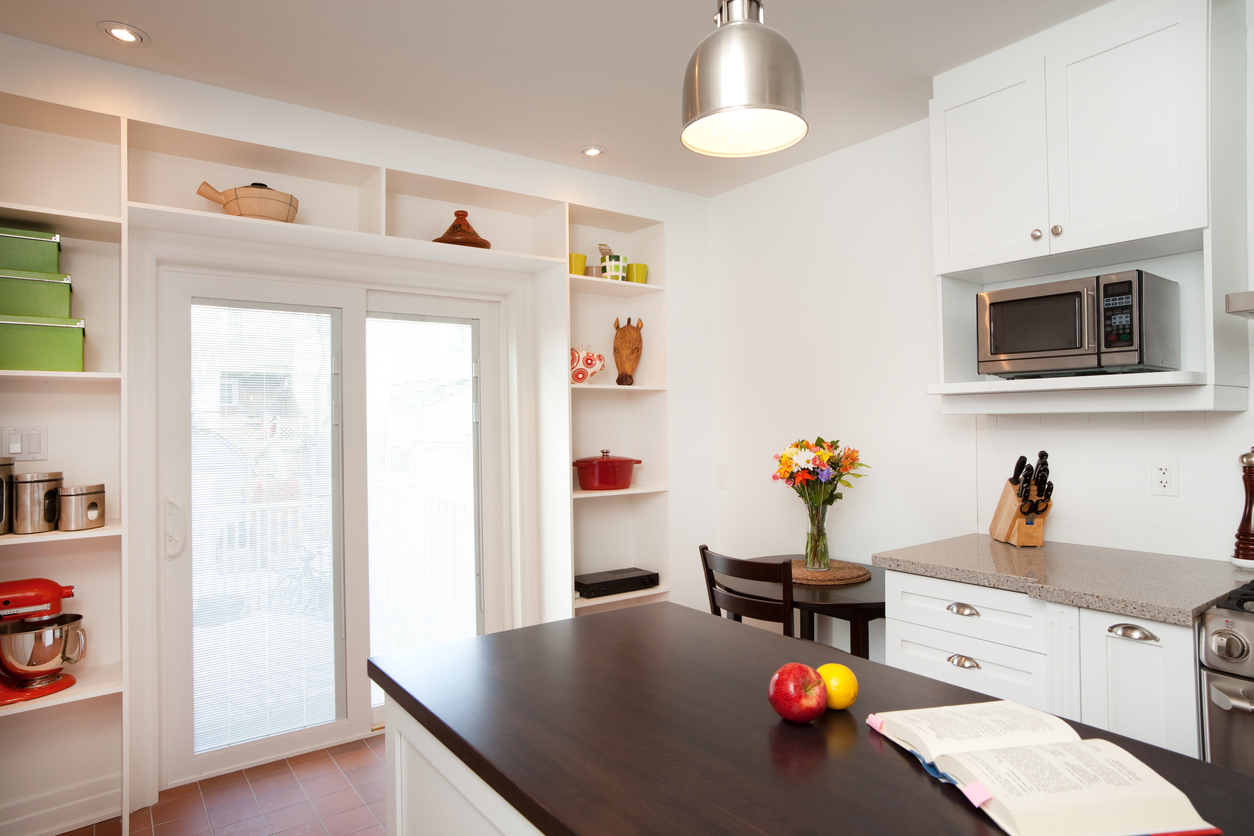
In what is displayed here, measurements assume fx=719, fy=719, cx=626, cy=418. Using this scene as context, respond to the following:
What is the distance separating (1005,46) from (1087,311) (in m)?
0.98

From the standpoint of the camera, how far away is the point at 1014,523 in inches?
100.0

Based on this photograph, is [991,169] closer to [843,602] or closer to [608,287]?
[843,602]

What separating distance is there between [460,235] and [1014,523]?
252 centimetres

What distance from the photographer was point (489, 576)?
12.0 ft

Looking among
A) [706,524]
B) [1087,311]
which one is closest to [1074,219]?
[1087,311]

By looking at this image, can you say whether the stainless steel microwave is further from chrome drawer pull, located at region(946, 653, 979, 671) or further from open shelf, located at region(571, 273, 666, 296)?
open shelf, located at region(571, 273, 666, 296)

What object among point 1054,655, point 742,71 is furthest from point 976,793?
point 1054,655

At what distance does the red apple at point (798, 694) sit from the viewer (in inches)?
46.3

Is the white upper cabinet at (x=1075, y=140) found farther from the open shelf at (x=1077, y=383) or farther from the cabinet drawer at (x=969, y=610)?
the cabinet drawer at (x=969, y=610)

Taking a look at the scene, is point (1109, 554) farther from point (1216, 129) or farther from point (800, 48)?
point (800, 48)

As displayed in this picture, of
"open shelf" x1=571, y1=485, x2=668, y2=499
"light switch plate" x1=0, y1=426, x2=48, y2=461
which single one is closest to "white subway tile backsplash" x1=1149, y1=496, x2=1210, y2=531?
"open shelf" x1=571, y1=485, x2=668, y2=499

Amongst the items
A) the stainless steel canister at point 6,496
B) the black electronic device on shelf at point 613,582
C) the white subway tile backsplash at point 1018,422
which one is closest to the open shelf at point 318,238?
the stainless steel canister at point 6,496

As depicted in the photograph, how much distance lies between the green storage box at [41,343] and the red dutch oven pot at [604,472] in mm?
2073

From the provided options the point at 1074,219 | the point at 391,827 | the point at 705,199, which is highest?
the point at 705,199
